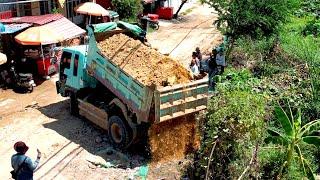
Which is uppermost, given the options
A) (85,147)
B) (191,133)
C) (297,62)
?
(297,62)

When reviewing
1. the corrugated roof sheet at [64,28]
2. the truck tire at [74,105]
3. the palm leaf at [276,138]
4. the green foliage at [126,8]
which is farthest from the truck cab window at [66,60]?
the green foliage at [126,8]

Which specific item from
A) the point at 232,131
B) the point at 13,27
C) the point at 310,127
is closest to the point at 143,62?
the point at 232,131

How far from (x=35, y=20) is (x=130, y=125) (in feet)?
31.4

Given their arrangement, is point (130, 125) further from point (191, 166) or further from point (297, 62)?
point (297, 62)

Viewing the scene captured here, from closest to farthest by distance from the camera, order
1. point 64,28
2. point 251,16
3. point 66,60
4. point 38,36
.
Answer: point 66,60
point 251,16
point 38,36
point 64,28

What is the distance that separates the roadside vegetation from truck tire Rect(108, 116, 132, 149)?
2.23 m

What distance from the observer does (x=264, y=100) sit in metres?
11.8

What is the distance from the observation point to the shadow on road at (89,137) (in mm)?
12648

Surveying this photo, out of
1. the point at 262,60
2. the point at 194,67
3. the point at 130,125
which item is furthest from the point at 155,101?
the point at 262,60

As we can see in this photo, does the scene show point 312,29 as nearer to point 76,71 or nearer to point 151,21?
point 151,21

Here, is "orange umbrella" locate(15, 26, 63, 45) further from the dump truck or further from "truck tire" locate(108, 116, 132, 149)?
"truck tire" locate(108, 116, 132, 149)

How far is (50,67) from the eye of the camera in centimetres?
1942

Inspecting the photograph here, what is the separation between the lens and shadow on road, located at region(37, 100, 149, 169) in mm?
12648

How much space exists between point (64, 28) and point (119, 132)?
839 centimetres
